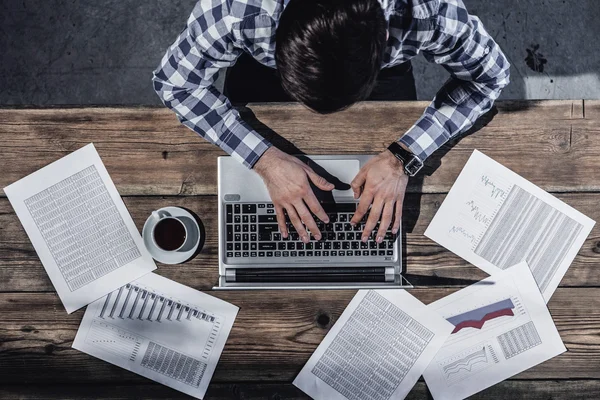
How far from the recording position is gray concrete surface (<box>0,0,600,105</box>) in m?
1.83

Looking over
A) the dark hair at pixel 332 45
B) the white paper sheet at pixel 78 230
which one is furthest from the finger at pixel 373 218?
the white paper sheet at pixel 78 230

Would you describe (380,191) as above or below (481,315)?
above

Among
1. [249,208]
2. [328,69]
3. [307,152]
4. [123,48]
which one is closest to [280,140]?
[307,152]

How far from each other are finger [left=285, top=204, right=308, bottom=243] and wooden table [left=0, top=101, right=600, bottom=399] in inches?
5.9

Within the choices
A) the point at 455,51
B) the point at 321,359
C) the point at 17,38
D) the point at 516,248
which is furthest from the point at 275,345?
the point at 17,38

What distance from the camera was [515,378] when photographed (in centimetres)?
118

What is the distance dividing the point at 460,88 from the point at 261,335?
704mm

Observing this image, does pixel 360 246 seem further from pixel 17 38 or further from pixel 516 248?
pixel 17 38

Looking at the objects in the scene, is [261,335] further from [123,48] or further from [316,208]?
[123,48]

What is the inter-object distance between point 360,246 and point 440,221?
0.20m

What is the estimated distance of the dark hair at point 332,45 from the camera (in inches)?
31.5

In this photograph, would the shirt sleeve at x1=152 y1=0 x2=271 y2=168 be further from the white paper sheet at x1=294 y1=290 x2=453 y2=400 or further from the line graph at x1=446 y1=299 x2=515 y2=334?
the line graph at x1=446 y1=299 x2=515 y2=334

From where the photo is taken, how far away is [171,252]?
1139 millimetres

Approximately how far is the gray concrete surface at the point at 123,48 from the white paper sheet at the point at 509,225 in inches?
28.6
